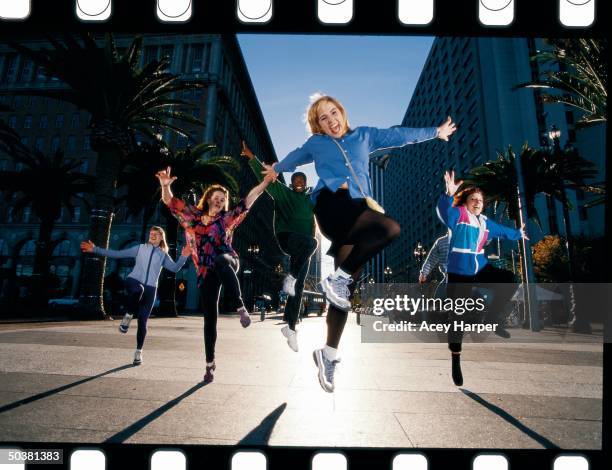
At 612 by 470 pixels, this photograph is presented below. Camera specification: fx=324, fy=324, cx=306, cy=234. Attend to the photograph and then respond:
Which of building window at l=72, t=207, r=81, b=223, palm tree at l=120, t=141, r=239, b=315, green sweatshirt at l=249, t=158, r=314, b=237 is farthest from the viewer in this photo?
building window at l=72, t=207, r=81, b=223

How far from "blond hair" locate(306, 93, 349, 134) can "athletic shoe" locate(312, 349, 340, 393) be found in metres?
1.83

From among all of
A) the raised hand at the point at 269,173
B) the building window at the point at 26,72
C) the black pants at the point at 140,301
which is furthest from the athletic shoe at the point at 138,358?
the building window at the point at 26,72

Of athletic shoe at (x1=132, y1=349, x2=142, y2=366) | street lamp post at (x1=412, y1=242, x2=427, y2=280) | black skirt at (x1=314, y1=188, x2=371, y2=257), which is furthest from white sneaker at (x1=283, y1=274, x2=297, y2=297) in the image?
athletic shoe at (x1=132, y1=349, x2=142, y2=366)

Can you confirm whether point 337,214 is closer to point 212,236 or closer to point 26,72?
point 212,236

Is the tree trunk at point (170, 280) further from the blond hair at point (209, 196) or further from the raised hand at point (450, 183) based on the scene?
the raised hand at point (450, 183)

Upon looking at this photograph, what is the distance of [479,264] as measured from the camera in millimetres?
3039

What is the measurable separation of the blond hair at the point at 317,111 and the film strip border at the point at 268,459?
2357 mm

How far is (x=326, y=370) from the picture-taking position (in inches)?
97.5

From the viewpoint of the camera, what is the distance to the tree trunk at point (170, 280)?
370 cm

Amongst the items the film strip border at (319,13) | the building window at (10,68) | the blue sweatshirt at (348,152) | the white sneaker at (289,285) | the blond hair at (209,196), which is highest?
the building window at (10,68)

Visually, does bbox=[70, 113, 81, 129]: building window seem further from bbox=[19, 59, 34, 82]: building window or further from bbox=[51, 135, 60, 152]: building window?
bbox=[19, 59, 34, 82]: building window

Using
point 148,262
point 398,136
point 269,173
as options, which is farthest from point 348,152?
point 148,262

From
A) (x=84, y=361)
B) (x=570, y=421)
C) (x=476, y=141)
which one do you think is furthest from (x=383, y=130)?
(x=476, y=141)

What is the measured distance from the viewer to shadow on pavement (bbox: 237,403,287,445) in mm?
2039
